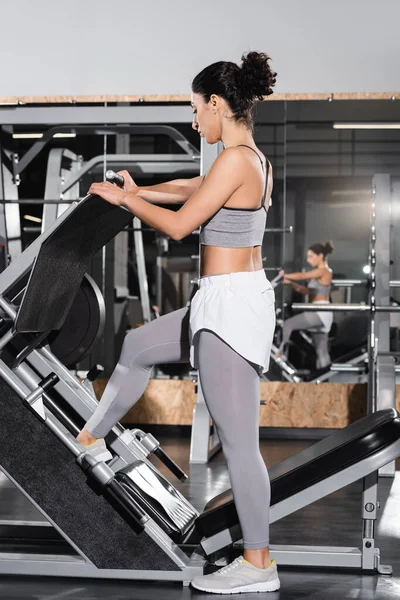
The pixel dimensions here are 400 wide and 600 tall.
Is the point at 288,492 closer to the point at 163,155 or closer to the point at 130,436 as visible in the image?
the point at 130,436

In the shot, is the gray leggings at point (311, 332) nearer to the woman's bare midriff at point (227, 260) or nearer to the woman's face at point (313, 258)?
the woman's face at point (313, 258)

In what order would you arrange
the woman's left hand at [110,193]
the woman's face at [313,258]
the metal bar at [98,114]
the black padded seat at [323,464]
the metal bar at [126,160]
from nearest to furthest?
the woman's left hand at [110,193] < the black padded seat at [323,464] < the metal bar at [98,114] < the metal bar at [126,160] < the woman's face at [313,258]

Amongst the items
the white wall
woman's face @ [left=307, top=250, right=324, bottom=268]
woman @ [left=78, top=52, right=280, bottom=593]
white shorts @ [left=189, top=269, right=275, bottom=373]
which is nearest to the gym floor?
woman @ [left=78, top=52, right=280, bottom=593]

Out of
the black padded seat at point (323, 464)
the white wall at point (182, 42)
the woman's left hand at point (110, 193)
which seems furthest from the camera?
the white wall at point (182, 42)

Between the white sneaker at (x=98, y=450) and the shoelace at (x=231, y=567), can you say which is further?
the white sneaker at (x=98, y=450)

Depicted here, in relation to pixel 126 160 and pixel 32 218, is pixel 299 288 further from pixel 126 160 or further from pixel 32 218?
pixel 32 218

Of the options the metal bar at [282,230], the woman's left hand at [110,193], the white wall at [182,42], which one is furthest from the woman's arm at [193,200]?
the metal bar at [282,230]

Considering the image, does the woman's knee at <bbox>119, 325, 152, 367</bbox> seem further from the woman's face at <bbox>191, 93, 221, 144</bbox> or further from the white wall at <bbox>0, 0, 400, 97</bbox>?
the white wall at <bbox>0, 0, 400, 97</bbox>

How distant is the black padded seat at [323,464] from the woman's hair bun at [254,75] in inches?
40.9

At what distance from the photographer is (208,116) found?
7.60 ft

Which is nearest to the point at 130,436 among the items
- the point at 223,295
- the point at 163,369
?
the point at 223,295

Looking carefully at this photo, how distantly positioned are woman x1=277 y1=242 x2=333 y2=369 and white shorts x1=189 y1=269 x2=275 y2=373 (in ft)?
12.9

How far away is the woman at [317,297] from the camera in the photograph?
621 centimetres

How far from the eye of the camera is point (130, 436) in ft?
9.81
